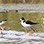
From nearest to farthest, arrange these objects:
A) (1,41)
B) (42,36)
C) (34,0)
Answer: (1,41) < (42,36) < (34,0)

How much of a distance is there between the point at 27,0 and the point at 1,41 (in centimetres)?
2518

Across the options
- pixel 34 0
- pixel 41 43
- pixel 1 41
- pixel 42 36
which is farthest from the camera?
pixel 34 0

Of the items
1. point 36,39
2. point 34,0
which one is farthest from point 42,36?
point 34,0

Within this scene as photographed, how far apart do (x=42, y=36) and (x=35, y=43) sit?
96cm

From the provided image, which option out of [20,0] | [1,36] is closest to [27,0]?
[20,0]

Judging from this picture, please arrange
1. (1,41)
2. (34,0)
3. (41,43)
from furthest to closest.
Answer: (34,0)
(1,41)
(41,43)

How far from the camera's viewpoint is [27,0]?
3088 centimetres

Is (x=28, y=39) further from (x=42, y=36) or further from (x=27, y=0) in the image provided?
(x=27, y=0)

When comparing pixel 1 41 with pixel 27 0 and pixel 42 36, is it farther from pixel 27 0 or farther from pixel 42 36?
pixel 27 0

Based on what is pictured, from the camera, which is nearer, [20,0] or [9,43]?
[9,43]

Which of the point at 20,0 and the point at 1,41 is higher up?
the point at 1,41

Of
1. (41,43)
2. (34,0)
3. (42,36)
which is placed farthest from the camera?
(34,0)

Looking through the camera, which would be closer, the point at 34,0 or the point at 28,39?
the point at 28,39

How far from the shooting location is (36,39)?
6.24 m
